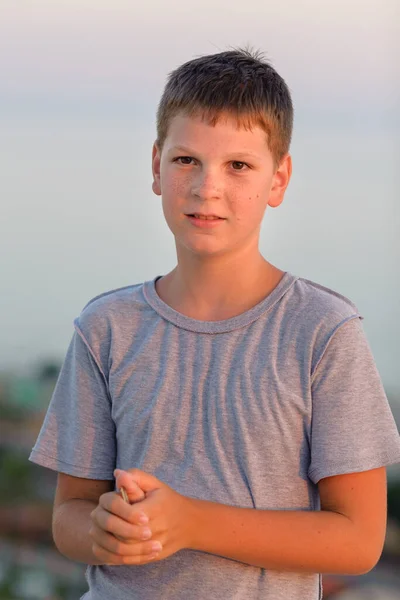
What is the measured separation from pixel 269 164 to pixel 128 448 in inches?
18.3

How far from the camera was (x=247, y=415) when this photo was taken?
1.25 metres

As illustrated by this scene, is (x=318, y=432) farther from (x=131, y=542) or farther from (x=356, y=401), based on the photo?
(x=131, y=542)

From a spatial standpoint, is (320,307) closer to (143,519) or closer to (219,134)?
(219,134)

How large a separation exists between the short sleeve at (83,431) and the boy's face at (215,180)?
0.80 ft

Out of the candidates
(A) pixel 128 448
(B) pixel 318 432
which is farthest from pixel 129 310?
(B) pixel 318 432

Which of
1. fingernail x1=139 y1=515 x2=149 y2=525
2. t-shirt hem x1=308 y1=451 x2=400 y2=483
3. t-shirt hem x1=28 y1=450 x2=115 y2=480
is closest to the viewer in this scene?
fingernail x1=139 y1=515 x2=149 y2=525

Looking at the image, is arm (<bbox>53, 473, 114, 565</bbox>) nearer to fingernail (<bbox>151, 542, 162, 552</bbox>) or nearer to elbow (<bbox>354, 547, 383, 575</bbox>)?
fingernail (<bbox>151, 542, 162, 552</bbox>)

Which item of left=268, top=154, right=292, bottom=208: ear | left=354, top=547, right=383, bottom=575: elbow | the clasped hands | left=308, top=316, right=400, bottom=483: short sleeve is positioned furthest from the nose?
left=354, top=547, right=383, bottom=575: elbow

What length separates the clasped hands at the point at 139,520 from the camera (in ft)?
3.63

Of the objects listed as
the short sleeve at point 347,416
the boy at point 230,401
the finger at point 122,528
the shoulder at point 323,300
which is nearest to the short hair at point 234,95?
the boy at point 230,401

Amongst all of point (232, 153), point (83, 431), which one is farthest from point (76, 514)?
point (232, 153)

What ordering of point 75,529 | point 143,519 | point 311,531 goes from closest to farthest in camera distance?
point 143,519 → point 311,531 → point 75,529

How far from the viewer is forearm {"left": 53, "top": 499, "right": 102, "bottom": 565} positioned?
4.23 ft

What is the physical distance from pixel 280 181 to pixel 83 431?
485 millimetres
